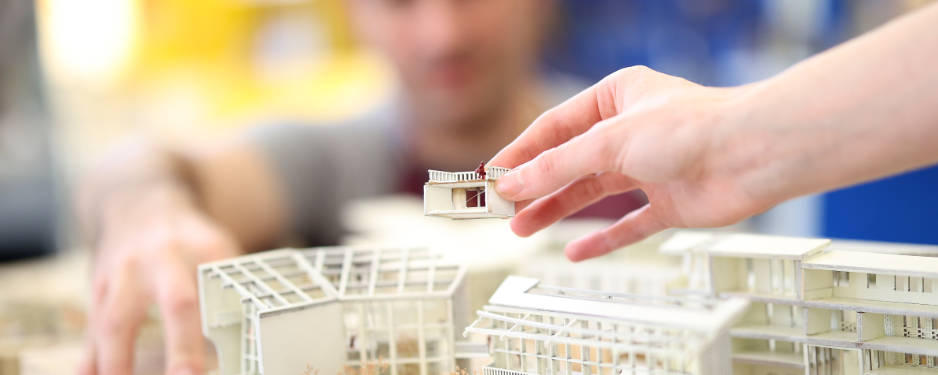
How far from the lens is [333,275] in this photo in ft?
13.2

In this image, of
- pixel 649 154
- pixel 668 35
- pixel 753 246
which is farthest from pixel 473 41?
pixel 649 154

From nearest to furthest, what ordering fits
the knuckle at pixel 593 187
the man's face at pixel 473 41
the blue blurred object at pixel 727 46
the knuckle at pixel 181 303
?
the knuckle at pixel 593 187 < the knuckle at pixel 181 303 < the blue blurred object at pixel 727 46 < the man's face at pixel 473 41

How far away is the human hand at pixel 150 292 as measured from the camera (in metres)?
3.80

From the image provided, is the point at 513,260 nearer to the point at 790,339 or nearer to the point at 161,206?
the point at 790,339

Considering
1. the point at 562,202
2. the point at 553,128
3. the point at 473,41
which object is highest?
the point at 473,41

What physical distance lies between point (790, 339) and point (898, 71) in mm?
1747

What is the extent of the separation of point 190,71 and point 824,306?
7.99 metres

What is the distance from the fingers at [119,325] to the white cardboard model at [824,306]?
3046 mm

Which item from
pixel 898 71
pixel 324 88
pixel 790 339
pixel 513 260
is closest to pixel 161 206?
pixel 513 260

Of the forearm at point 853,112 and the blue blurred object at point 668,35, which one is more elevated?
the blue blurred object at point 668,35

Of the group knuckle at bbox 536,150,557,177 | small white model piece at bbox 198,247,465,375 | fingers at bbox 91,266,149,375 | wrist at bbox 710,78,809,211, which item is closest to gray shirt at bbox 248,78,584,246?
fingers at bbox 91,266,149,375

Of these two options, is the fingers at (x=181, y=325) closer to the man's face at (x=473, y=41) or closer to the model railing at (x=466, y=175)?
the model railing at (x=466, y=175)

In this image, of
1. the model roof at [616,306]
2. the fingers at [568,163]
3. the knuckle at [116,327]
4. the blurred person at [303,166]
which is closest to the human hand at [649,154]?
the fingers at [568,163]

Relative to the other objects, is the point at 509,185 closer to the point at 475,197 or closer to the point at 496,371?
the point at 475,197
